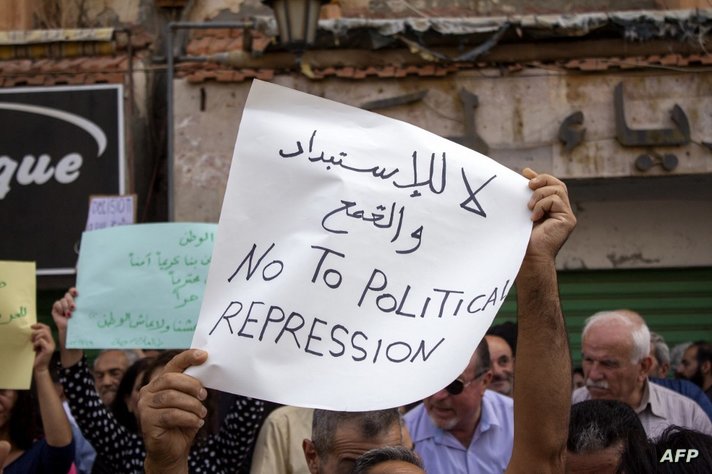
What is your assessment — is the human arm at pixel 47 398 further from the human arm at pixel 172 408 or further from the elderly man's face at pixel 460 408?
the human arm at pixel 172 408

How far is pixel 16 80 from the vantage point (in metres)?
11.2

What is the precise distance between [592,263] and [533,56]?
231cm

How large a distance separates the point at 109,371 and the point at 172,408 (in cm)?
378

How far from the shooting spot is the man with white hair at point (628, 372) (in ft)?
17.5

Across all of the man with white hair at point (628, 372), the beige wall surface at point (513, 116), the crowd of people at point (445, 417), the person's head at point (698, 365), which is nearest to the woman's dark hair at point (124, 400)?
the crowd of people at point (445, 417)

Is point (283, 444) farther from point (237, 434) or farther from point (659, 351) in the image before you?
point (659, 351)

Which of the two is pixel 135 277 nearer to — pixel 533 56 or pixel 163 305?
pixel 163 305

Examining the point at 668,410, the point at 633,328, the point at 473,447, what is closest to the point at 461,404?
the point at 473,447

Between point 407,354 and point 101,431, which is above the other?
point 407,354

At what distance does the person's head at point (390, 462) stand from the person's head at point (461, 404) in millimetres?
1615

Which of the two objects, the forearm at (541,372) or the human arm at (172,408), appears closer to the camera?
the human arm at (172,408)

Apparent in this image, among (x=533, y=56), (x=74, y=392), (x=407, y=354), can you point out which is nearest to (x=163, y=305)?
(x=74, y=392)

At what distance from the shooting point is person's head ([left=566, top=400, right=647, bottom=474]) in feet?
11.5

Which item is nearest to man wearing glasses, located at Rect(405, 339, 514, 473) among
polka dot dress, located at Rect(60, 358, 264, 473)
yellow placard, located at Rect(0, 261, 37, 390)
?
polka dot dress, located at Rect(60, 358, 264, 473)
